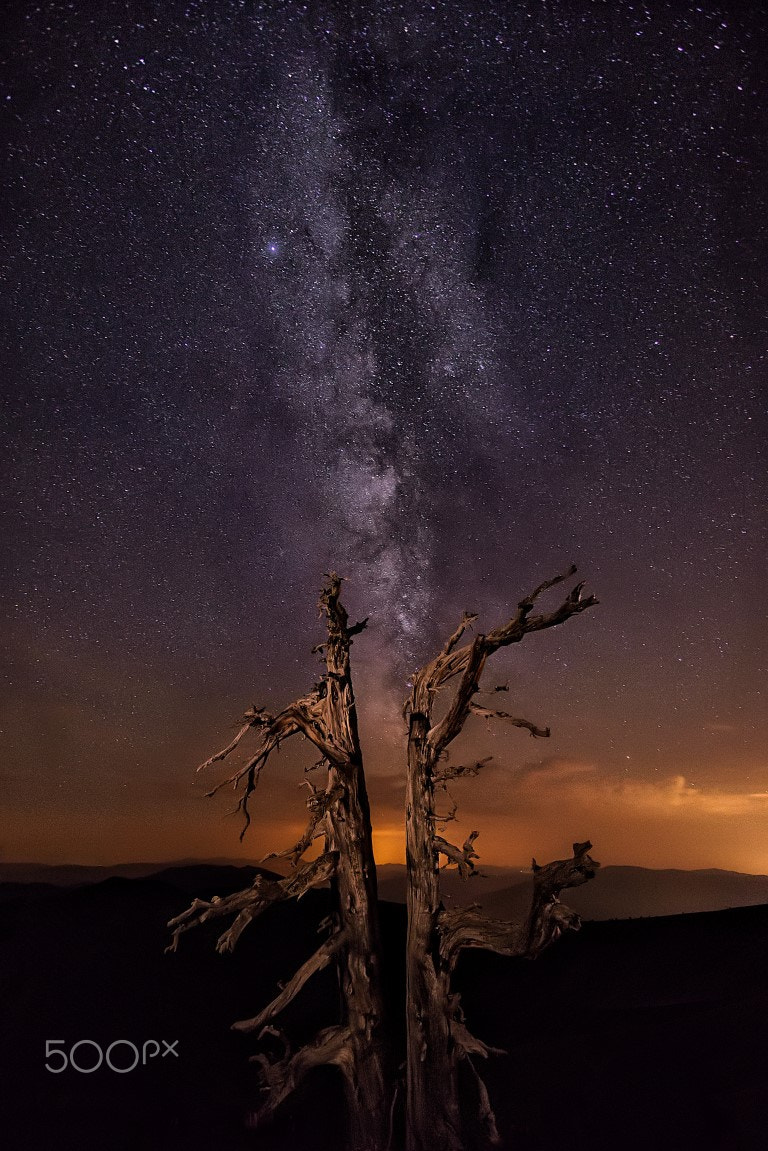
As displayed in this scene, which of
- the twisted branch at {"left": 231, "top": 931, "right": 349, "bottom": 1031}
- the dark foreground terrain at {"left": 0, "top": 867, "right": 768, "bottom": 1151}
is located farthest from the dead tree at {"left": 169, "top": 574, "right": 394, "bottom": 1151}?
the dark foreground terrain at {"left": 0, "top": 867, "right": 768, "bottom": 1151}

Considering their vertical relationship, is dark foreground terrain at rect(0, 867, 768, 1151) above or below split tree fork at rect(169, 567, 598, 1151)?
below

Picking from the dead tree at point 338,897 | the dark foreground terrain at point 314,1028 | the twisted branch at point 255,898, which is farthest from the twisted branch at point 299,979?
the dark foreground terrain at point 314,1028

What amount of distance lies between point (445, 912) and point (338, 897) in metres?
1.33

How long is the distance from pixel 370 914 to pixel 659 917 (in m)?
21.6

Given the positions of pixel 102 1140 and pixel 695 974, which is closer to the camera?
pixel 102 1140

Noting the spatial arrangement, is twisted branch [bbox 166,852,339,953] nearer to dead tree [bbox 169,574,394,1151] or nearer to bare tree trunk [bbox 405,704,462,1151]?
dead tree [bbox 169,574,394,1151]

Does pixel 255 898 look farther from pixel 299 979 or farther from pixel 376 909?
pixel 376 909

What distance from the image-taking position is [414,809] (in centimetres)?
828

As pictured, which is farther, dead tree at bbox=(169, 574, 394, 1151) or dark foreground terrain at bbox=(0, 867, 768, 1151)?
dark foreground terrain at bbox=(0, 867, 768, 1151)

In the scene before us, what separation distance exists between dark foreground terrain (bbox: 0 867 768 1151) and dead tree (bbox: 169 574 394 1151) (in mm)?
3866

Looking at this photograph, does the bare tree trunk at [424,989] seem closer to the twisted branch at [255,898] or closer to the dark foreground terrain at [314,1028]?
the twisted branch at [255,898]

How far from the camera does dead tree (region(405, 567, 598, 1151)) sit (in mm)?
6805

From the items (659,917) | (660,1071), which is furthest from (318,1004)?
(659,917)

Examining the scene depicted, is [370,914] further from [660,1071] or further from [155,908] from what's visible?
[155,908]
